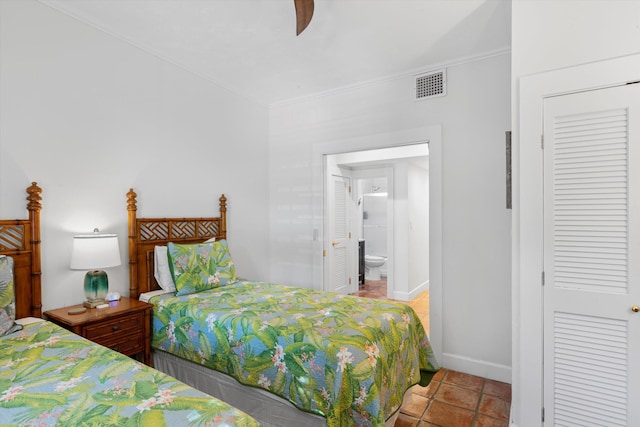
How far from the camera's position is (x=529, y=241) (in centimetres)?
200

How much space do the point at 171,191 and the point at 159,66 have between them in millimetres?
1172

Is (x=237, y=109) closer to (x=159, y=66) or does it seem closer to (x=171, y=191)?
(x=159, y=66)

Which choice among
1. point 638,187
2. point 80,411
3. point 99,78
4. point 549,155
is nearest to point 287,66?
point 99,78

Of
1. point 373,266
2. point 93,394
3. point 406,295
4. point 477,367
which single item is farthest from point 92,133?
point 373,266

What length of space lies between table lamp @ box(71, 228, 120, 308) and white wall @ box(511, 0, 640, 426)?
109 inches

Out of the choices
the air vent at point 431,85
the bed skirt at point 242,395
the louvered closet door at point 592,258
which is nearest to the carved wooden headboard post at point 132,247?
the bed skirt at point 242,395

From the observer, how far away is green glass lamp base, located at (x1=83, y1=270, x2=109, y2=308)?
239 cm

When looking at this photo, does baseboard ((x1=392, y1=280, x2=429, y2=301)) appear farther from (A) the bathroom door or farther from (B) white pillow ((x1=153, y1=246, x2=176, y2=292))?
(B) white pillow ((x1=153, y1=246, x2=176, y2=292))

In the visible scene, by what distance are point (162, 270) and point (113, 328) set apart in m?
0.68

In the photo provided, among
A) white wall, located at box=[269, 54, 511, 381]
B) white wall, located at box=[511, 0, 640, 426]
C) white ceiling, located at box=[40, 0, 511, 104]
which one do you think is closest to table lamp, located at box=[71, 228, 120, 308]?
white ceiling, located at box=[40, 0, 511, 104]

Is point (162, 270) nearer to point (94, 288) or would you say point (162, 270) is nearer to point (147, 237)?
point (147, 237)

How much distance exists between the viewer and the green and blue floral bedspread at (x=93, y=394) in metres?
1.08

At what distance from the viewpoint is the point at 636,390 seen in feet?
5.65

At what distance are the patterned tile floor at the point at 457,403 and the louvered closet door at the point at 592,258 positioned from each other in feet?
1.65
